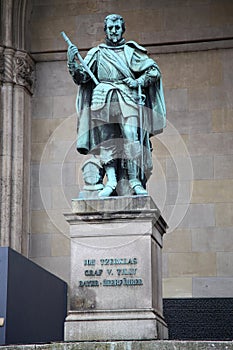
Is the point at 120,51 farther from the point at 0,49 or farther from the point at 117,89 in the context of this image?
the point at 0,49

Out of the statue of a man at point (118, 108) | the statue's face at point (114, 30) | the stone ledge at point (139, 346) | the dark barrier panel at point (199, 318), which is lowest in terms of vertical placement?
the stone ledge at point (139, 346)

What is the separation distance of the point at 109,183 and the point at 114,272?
1.33 meters

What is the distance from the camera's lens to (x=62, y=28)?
2052cm

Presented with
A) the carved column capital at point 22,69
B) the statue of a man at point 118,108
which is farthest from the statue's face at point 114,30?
the carved column capital at point 22,69

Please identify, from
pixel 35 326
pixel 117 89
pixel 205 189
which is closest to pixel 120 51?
A: pixel 117 89

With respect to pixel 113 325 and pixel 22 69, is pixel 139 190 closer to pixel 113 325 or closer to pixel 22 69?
pixel 113 325

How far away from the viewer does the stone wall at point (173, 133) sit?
18734 mm

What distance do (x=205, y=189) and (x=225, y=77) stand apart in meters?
2.52

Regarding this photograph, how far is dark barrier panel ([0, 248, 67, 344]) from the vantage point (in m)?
13.5

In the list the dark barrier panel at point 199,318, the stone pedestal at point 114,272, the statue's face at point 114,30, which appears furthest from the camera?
the dark barrier panel at point 199,318

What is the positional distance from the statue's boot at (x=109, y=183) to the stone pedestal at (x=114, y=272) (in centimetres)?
20

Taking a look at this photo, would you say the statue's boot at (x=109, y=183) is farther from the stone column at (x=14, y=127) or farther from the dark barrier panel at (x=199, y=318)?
the stone column at (x=14, y=127)

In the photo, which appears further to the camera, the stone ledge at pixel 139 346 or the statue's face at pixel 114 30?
the statue's face at pixel 114 30

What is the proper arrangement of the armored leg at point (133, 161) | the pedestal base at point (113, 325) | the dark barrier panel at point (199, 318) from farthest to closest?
1. the dark barrier panel at point (199, 318)
2. the armored leg at point (133, 161)
3. the pedestal base at point (113, 325)
